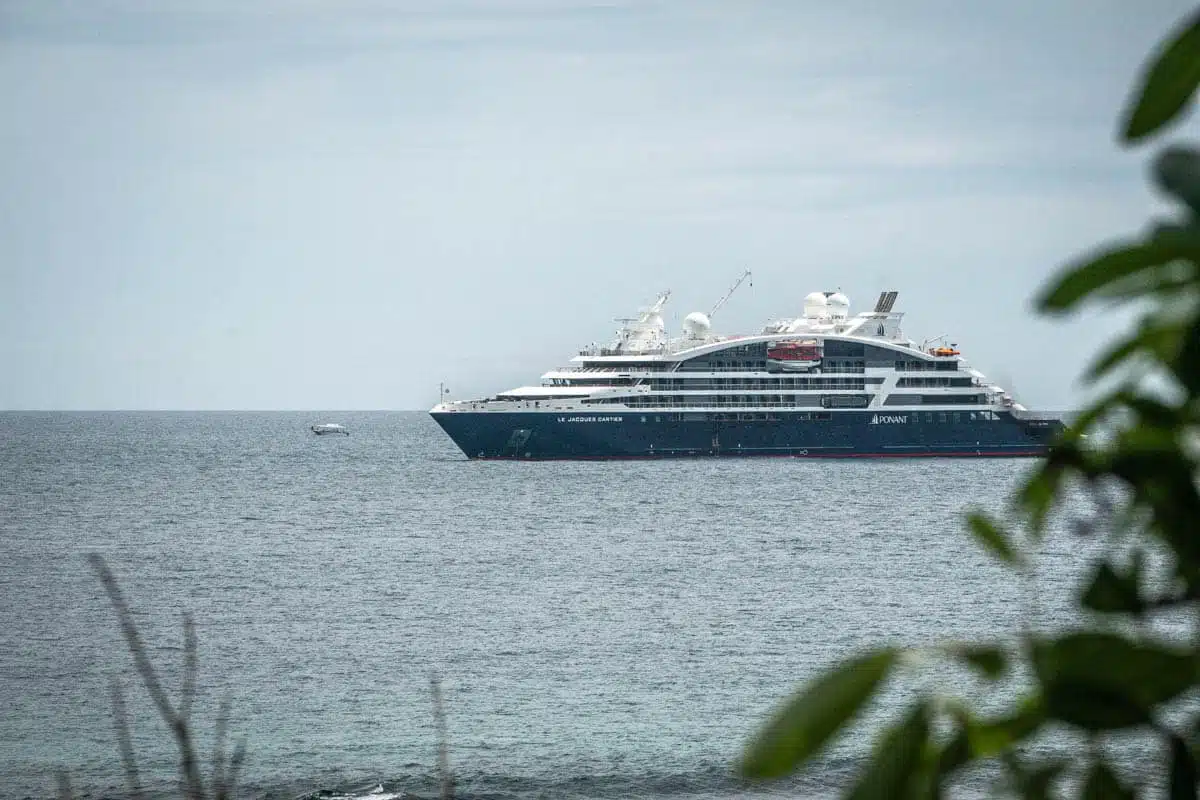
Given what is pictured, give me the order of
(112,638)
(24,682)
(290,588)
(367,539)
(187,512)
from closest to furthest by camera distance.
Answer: (24,682), (112,638), (290,588), (367,539), (187,512)

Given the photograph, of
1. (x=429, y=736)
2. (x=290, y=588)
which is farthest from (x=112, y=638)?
(x=429, y=736)

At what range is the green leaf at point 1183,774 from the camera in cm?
65

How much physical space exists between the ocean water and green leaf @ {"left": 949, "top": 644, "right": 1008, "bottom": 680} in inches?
0.9

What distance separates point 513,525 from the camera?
160 feet

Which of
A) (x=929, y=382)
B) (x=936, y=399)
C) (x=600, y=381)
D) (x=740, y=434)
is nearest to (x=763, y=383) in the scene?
(x=740, y=434)

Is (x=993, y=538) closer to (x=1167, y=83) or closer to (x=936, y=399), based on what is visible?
(x=1167, y=83)

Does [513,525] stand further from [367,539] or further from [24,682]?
[24,682]

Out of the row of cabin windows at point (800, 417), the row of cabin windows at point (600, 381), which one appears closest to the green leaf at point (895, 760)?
the row of cabin windows at point (600, 381)

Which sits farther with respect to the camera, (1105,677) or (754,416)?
(754,416)

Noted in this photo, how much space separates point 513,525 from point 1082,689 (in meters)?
48.5

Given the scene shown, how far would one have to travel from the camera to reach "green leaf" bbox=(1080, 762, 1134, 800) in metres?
0.67

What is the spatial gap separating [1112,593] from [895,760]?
127 millimetres

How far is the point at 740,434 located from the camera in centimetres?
6788

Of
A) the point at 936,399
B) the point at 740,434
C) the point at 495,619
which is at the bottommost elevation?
the point at 495,619
